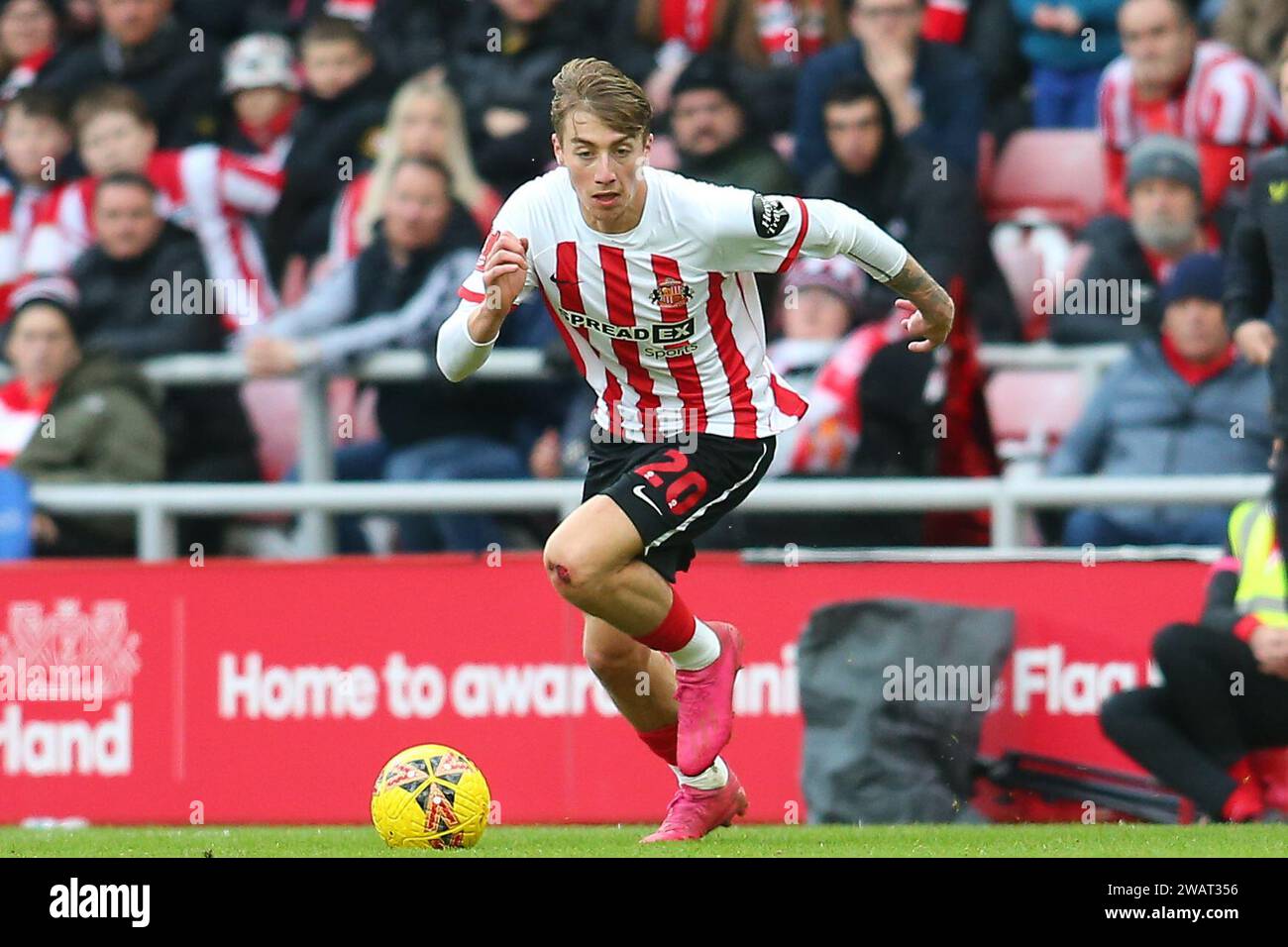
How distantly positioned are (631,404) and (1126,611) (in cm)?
264

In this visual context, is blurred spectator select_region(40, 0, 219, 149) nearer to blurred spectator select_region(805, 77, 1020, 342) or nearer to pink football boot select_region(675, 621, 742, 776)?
blurred spectator select_region(805, 77, 1020, 342)

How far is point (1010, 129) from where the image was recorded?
10273 millimetres

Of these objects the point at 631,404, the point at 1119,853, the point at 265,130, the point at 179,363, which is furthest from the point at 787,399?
the point at 265,130

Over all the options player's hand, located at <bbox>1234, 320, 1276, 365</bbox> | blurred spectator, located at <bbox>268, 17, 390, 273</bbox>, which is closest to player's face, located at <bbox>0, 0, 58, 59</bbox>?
blurred spectator, located at <bbox>268, 17, 390, 273</bbox>

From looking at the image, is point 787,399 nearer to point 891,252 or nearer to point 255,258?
point 891,252

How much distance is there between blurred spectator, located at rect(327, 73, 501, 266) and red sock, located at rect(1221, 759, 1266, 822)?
418 cm

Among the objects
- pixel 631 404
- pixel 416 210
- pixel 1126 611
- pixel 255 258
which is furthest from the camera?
pixel 255 258

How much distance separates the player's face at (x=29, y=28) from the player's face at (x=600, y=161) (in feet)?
20.5

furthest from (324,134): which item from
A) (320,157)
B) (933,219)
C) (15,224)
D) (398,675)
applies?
(398,675)

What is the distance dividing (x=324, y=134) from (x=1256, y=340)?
479 cm

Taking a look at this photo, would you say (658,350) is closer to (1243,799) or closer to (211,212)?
(1243,799)

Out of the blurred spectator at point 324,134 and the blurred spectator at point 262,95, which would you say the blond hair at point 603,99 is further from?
the blurred spectator at point 262,95

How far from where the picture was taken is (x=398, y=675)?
8.65 m

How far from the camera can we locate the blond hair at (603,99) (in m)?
6.00
